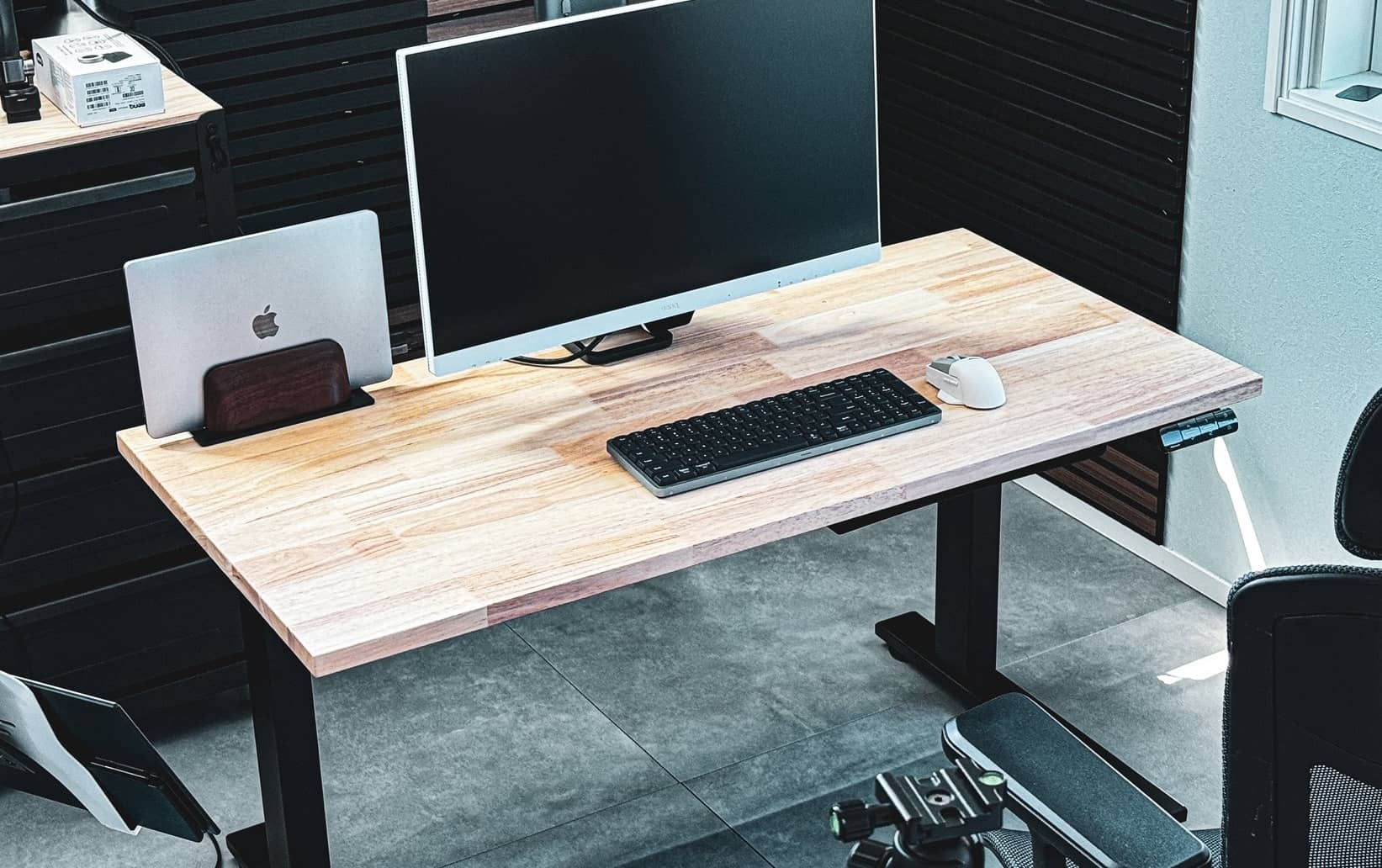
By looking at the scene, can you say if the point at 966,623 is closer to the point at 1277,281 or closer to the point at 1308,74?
the point at 1277,281

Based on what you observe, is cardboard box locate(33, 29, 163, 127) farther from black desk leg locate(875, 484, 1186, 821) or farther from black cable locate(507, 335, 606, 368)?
black desk leg locate(875, 484, 1186, 821)

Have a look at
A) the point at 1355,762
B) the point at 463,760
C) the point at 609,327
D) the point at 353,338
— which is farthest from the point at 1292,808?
the point at 463,760

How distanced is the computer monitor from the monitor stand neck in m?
0.12

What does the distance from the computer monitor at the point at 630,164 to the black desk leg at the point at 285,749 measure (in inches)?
18.5

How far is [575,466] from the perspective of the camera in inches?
91.0

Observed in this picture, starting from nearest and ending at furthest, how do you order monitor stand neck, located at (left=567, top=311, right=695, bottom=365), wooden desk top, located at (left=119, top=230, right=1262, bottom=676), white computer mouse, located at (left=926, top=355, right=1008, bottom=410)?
wooden desk top, located at (left=119, top=230, right=1262, bottom=676)
white computer mouse, located at (left=926, top=355, right=1008, bottom=410)
monitor stand neck, located at (left=567, top=311, right=695, bottom=365)

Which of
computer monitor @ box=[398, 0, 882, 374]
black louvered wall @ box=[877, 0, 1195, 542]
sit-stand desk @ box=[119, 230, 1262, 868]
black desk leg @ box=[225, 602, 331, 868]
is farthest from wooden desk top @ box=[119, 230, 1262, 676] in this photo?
black louvered wall @ box=[877, 0, 1195, 542]

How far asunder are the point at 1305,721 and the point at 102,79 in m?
2.05

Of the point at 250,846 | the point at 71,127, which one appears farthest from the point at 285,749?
the point at 71,127

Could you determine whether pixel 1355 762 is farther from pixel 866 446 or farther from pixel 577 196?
pixel 577 196

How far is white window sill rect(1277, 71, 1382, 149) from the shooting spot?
2.92 metres

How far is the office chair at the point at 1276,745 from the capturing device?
1.43m

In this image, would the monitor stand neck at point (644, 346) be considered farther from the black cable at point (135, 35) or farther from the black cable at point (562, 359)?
the black cable at point (135, 35)

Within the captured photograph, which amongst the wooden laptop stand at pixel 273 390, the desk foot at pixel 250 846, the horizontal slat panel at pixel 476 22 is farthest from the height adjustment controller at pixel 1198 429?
the horizontal slat panel at pixel 476 22
